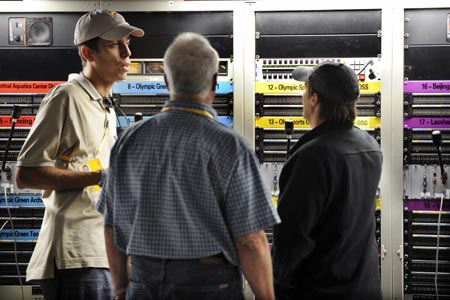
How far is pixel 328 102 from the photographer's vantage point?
2738 millimetres

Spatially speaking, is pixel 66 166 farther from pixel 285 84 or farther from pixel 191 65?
pixel 285 84

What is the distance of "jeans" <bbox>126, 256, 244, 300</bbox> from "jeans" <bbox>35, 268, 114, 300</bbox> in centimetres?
61

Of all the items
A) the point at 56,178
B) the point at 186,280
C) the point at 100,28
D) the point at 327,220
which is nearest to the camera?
the point at 186,280

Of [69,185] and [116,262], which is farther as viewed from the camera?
[69,185]

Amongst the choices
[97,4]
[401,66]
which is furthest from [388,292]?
[97,4]

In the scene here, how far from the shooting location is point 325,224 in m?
2.58

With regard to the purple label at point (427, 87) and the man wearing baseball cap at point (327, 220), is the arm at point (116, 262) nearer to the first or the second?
the man wearing baseball cap at point (327, 220)

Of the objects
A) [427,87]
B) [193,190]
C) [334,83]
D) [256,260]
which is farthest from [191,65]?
[427,87]

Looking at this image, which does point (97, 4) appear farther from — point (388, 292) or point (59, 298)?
point (388, 292)

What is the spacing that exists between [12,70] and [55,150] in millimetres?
1960

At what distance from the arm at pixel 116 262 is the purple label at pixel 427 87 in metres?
2.59

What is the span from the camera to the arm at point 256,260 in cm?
211

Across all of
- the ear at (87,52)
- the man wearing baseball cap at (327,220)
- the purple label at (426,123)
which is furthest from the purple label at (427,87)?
the ear at (87,52)

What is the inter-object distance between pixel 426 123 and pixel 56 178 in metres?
2.59
